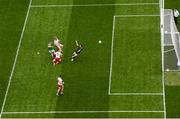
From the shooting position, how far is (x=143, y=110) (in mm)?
30297

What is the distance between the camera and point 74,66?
109ft

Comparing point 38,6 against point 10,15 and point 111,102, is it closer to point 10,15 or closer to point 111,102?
point 10,15

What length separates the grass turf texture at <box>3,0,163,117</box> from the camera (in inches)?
1220

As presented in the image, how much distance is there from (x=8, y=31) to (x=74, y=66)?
5.87 m

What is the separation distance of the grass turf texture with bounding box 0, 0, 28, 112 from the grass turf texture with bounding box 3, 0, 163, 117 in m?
0.55

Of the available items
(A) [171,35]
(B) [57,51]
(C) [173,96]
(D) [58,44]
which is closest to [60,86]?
(B) [57,51]

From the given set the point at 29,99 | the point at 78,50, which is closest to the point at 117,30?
the point at 78,50

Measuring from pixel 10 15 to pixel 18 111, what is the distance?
29.2 feet

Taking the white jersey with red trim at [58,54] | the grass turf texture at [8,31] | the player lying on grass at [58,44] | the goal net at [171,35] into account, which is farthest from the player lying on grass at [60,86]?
the goal net at [171,35]

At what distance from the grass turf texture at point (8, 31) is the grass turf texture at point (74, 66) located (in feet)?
1.80

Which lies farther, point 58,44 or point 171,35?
point 58,44

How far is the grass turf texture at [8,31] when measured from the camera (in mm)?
33531

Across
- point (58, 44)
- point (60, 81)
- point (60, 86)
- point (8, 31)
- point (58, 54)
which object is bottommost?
point (60, 86)

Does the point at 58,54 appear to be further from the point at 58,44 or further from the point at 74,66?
the point at 74,66
